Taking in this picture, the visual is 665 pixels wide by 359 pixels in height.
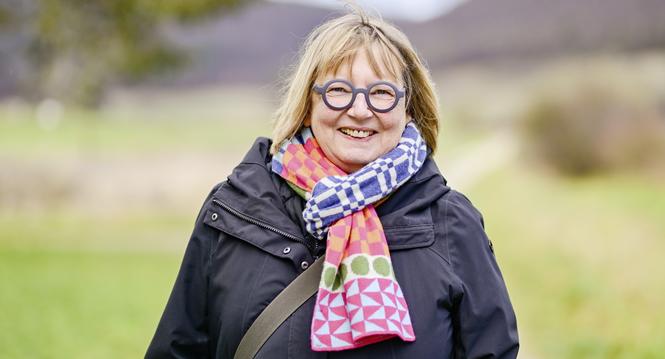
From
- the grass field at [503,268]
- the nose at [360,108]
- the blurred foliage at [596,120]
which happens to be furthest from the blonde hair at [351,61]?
the blurred foliage at [596,120]

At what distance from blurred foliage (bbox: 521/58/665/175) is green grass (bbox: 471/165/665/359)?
2.07 metres

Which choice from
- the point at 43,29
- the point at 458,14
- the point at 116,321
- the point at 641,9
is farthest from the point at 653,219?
the point at 458,14

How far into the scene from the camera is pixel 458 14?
189 feet

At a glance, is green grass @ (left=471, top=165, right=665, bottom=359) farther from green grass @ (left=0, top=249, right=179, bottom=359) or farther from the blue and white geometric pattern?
the blue and white geometric pattern

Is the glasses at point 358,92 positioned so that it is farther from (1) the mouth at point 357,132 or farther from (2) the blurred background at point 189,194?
(2) the blurred background at point 189,194

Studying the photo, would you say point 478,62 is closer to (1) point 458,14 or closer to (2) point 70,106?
(1) point 458,14

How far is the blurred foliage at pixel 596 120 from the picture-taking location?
2167cm

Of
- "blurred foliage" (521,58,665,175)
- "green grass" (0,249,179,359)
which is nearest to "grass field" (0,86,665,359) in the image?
"green grass" (0,249,179,359)

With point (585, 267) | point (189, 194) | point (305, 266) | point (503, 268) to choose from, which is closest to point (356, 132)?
point (305, 266)

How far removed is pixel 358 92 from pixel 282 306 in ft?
2.28

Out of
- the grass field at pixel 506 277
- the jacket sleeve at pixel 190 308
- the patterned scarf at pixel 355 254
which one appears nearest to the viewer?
the patterned scarf at pixel 355 254

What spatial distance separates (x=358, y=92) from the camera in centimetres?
278

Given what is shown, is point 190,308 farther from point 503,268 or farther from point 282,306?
point 503,268

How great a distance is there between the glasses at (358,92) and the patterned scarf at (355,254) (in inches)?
5.8
